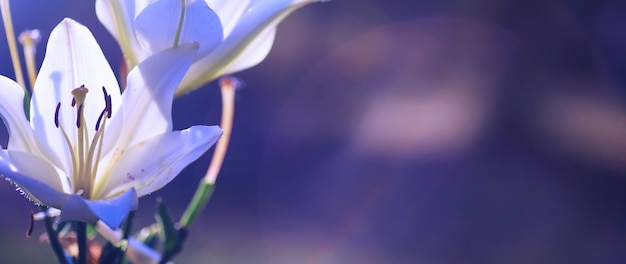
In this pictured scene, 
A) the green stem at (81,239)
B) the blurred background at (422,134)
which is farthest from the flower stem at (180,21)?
the blurred background at (422,134)

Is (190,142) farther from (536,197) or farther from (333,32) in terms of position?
(333,32)

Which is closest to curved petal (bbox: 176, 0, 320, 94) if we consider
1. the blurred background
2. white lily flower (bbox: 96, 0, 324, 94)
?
white lily flower (bbox: 96, 0, 324, 94)

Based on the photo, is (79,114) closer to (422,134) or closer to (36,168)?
(36,168)

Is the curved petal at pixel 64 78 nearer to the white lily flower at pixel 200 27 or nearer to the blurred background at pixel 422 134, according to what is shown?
the white lily flower at pixel 200 27

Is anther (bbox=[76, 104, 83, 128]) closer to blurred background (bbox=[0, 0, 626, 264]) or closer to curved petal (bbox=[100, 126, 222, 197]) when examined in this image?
curved petal (bbox=[100, 126, 222, 197])

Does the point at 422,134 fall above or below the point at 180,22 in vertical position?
below

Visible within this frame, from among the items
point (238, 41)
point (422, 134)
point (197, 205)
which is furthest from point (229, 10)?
point (422, 134)
